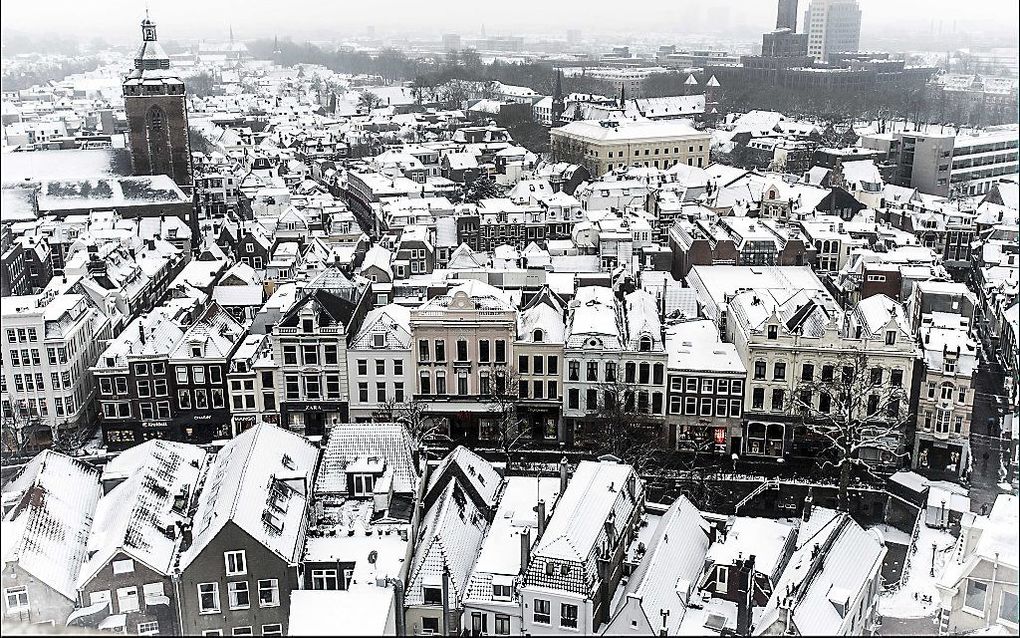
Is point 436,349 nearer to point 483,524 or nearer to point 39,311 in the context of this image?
point 483,524

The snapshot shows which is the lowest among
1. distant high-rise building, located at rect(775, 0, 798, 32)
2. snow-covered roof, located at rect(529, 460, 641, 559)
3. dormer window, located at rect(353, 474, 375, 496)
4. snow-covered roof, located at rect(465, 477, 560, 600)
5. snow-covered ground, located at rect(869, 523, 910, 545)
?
snow-covered ground, located at rect(869, 523, 910, 545)

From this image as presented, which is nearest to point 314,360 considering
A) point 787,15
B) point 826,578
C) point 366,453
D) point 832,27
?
point 366,453

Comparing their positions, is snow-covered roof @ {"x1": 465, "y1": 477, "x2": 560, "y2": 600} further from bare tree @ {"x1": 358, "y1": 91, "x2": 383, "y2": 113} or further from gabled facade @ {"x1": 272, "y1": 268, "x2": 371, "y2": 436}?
bare tree @ {"x1": 358, "y1": 91, "x2": 383, "y2": 113}

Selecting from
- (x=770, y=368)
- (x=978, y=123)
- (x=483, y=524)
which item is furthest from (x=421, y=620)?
(x=978, y=123)

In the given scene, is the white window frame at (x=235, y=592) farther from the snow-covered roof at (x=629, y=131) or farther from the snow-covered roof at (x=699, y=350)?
the snow-covered roof at (x=629, y=131)

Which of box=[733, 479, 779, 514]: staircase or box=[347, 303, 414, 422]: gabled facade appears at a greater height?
box=[347, 303, 414, 422]: gabled facade

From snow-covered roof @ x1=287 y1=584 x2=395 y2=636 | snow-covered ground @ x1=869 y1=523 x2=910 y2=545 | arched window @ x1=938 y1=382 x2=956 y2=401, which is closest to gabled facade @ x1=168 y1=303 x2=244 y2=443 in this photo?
snow-covered roof @ x1=287 y1=584 x2=395 y2=636

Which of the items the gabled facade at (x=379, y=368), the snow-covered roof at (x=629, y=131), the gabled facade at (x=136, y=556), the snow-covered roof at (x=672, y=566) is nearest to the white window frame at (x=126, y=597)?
the gabled facade at (x=136, y=556)
